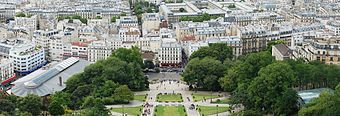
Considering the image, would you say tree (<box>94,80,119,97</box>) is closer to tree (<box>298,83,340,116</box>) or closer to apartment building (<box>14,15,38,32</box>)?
tree (<box>298,83,340,116</box>)

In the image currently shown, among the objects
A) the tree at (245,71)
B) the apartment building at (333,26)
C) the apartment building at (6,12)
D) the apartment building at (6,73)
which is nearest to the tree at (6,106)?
the apartment building at (6,73)

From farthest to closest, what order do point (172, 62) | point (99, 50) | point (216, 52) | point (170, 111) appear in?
point (99, 50)
point (172, 62)
point (216, 52)
point (170, 111)

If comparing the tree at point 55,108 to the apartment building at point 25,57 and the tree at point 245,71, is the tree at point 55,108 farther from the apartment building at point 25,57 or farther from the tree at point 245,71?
the apartment building at point 25,57

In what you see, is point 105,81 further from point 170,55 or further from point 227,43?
point 227,43

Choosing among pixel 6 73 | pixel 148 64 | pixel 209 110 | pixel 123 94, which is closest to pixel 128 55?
pixel 148 64

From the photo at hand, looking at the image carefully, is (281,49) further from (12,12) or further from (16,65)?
(12,12)

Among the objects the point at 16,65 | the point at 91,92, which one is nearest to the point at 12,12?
the point at 16,65
